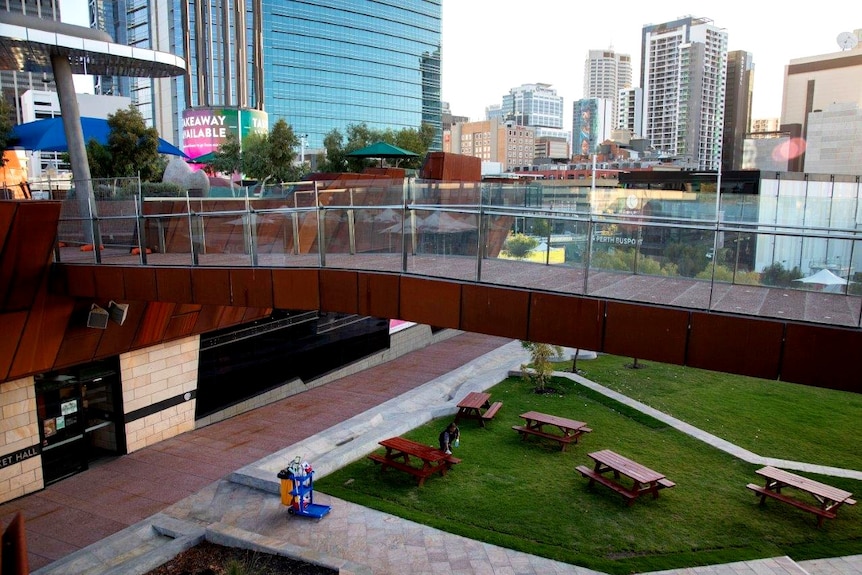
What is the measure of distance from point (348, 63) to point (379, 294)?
106 meters

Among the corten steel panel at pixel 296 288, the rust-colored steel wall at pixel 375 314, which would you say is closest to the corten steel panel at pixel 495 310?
the rust-colored steel wall at pixel 375 314

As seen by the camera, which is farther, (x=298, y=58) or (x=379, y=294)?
(x=298, y=58)

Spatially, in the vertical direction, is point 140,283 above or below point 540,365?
above

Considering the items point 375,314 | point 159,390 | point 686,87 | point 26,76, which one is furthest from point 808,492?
point 686,87

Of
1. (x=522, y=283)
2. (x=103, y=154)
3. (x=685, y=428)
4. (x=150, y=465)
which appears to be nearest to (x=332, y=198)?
(x=522, y=283)

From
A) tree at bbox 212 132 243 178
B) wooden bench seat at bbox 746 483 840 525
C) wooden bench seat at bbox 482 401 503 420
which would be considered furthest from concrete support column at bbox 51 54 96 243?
tree at bbox 212 132 243 178

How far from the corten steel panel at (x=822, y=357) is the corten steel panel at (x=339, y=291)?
213 inches

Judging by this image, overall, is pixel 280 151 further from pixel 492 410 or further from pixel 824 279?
pixel 824 279

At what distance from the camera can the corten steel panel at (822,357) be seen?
231 inches

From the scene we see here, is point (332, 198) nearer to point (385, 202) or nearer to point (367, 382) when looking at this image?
point (385, 202)

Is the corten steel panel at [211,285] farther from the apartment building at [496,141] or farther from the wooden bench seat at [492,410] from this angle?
the apartment building at [496,141]

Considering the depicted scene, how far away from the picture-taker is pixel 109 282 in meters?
11.0

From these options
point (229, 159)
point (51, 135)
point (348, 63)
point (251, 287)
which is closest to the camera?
point (251, 287)

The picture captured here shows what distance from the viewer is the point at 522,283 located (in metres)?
7.94
